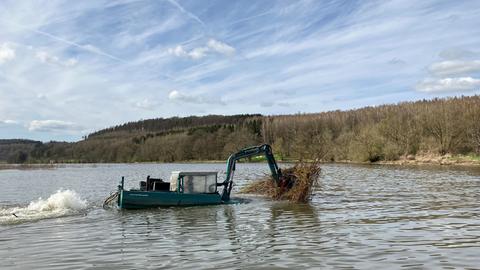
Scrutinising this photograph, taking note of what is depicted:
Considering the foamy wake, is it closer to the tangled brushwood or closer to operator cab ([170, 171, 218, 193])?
operator cab ([170, 171, 218, 193])

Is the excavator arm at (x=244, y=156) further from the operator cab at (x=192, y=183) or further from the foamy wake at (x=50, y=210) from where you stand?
the foamy wake at (x=50, y=210)

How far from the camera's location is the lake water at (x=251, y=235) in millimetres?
12816

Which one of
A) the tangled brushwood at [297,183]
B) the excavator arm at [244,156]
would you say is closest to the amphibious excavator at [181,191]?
the excavator arm at [244,156]

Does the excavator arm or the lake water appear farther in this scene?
the excavator arm

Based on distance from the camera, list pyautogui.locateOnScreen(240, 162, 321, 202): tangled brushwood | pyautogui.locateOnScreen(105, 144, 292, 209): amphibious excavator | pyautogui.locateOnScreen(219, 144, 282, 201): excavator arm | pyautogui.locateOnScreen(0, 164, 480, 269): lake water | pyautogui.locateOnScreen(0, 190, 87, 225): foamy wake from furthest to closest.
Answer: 1. pyautogui.locateOnScreen(240, 162, 321, 202): tangled brushwood
2. pyautogui.locateOnScreen(219, 144, 282, 201): excavator arm
3. pyautogui.locateOnScreen(105, 144, 292, 209): amphibious excavator
4. pyautogui.locateOnScreen(0, 190, 87, 225): foamy wake
5. pyautogui.locateOnScreen(0, 164, 480, 269): lake water

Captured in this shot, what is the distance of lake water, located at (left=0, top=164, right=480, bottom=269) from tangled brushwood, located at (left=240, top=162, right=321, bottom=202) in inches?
62.9

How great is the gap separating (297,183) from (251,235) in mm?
12287

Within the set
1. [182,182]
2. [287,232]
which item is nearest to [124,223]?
[182,182]

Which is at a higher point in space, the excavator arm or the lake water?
the excavator arm

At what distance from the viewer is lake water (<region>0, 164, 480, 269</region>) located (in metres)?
12.8

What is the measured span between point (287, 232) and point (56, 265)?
26.8ft

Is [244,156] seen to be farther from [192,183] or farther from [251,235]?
[251,235]

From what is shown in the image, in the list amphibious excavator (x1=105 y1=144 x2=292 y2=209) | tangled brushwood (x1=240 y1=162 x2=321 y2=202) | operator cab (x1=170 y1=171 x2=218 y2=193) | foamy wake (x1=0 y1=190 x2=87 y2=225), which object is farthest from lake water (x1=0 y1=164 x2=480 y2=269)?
tangled brushwood (x1=240 y1=162 x2=321 y2=202)

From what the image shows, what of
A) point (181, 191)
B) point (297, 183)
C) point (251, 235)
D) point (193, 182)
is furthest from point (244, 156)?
point (251, 235)
